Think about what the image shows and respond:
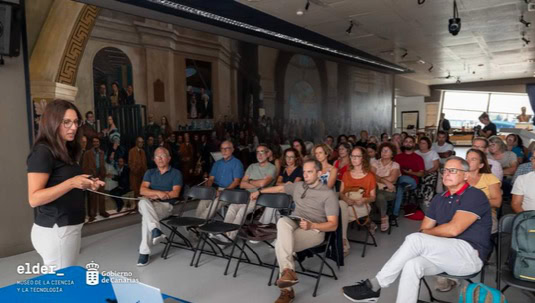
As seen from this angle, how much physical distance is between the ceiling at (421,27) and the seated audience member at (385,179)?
263 centimetres

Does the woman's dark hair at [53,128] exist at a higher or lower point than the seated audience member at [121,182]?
higher

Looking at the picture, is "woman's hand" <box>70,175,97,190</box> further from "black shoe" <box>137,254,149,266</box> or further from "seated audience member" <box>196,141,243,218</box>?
"seated audience member" <box>196,141,243,218</box>

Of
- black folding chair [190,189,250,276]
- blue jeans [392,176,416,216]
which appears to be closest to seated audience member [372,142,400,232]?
blue jeans [392,176,416,216]

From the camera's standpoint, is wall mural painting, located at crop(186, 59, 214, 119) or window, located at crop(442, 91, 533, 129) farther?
window, located at crop(442, 91, 533, 129)

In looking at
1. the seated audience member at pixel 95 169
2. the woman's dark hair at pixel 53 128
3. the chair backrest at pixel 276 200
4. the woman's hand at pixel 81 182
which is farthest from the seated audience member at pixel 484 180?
the seated audience member at pixel 95 169

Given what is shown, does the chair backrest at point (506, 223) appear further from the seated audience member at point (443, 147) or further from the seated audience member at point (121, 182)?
the seated audience member at point (443, 147)

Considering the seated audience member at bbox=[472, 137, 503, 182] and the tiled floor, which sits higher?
the seated audience member at bbox=[472, 137, 503, 182]

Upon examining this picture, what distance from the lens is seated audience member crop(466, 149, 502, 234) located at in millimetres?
3586

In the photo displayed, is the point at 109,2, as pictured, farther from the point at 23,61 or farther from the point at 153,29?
the point at 23,61

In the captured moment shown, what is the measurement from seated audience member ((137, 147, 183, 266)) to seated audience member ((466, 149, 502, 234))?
3254 millimetres

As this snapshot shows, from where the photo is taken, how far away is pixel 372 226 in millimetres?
5000

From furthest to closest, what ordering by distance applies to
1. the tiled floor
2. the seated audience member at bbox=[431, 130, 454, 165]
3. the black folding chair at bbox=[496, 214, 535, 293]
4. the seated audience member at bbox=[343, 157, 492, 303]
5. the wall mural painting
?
the seated audience member at bbox=[431, 130, 454, 165]
the wall mural painting
the tiled floor
the seated audience member at bbox=[343, 157, 492, 303]
the black folding chair at bbox=[496, 214, 535, 293]

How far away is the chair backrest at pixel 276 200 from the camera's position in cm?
395

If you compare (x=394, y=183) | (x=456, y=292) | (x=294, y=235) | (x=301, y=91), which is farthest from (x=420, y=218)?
(x=301, y=91)
